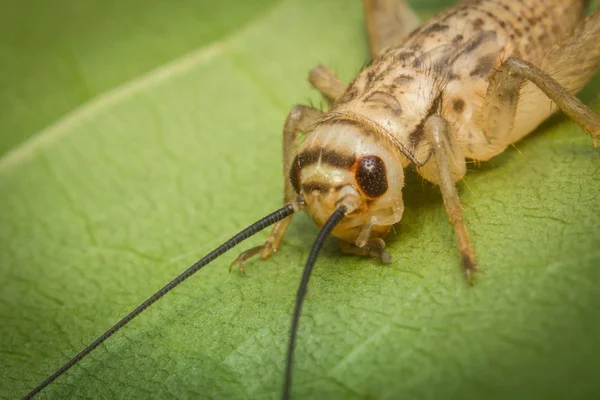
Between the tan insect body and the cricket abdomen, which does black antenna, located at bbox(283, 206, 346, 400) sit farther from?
the cricket abdomen

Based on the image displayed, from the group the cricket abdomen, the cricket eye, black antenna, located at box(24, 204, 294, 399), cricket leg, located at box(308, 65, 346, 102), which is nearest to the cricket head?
the cricket eye

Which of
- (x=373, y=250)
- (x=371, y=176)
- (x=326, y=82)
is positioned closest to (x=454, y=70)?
(x=326, y=82)

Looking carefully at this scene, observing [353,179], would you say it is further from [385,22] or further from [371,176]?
[385,22]

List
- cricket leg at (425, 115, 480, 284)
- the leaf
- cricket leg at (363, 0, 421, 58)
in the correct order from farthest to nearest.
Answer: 1. cricket leg at (363, 0, 421, 58)
2. cricket leg at (425, 115, 480, 284)
3. the leaf

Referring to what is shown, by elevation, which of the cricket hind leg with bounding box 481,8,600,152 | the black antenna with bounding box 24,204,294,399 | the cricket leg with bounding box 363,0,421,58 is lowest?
the cricket hind leg with bounding box 481,8,600,152

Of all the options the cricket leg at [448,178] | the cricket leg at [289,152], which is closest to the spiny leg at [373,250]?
the cricket leg at [448,178]

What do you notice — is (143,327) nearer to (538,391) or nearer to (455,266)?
(455,266)

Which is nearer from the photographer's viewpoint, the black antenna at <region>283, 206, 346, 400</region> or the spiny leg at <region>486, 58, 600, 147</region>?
the black antenna at <region>283, 206, 346, 400</region>

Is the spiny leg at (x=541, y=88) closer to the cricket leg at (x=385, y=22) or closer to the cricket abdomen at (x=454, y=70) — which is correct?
the cricket abdomen at (x=454, y=70)
